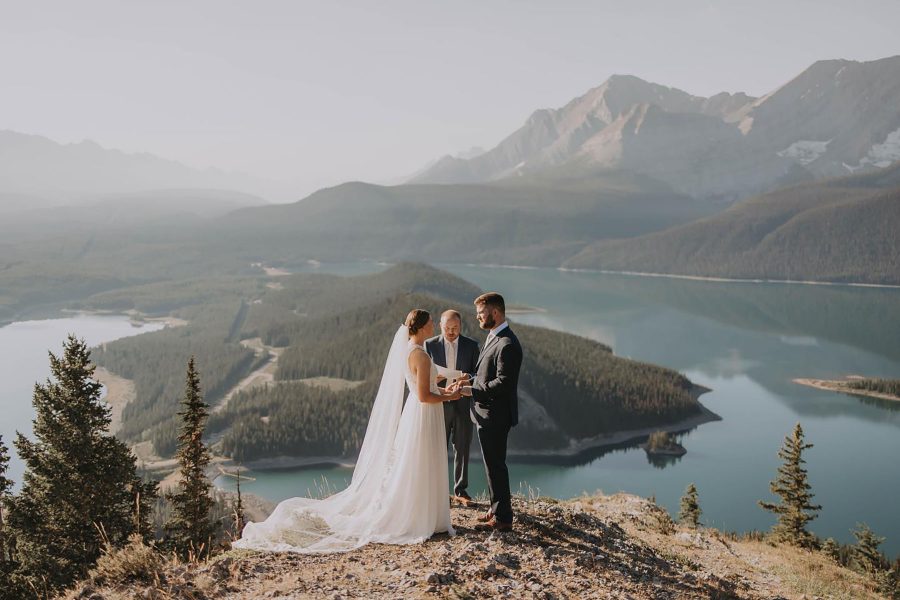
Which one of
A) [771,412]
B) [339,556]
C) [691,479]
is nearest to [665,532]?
[339,556]

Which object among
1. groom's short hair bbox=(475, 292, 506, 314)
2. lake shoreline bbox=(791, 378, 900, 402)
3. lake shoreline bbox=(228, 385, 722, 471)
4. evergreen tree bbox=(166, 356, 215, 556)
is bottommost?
lake shoreline bbox=(228, 385, 722, 471)

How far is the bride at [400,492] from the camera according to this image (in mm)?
12797

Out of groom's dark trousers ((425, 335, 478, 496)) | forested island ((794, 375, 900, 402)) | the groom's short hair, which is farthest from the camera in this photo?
forested island ((794, 375, 900, 402))

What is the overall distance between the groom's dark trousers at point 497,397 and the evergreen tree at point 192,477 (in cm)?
1933

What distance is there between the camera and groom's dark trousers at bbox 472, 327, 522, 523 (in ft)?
41.1

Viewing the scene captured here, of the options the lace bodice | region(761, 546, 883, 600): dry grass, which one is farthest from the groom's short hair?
region(761, 546, 883, 600): dry grass

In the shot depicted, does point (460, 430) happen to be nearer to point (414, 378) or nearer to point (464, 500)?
point (464, 500)

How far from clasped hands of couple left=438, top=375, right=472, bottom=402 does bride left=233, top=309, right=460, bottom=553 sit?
0.03 m

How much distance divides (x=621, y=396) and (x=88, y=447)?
431 ft

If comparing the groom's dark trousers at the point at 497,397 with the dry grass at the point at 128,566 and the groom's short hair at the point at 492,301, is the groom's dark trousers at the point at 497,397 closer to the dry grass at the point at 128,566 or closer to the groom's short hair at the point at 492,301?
the groom's short hair at the point at 492,301

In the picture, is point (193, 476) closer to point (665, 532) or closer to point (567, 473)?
point (665, 532)

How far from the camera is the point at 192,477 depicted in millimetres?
29922

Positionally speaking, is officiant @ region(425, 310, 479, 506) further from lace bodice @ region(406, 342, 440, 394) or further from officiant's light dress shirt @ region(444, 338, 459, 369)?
lace bodice @ region(406, 342, 440, 394)

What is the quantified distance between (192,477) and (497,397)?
22298mm
